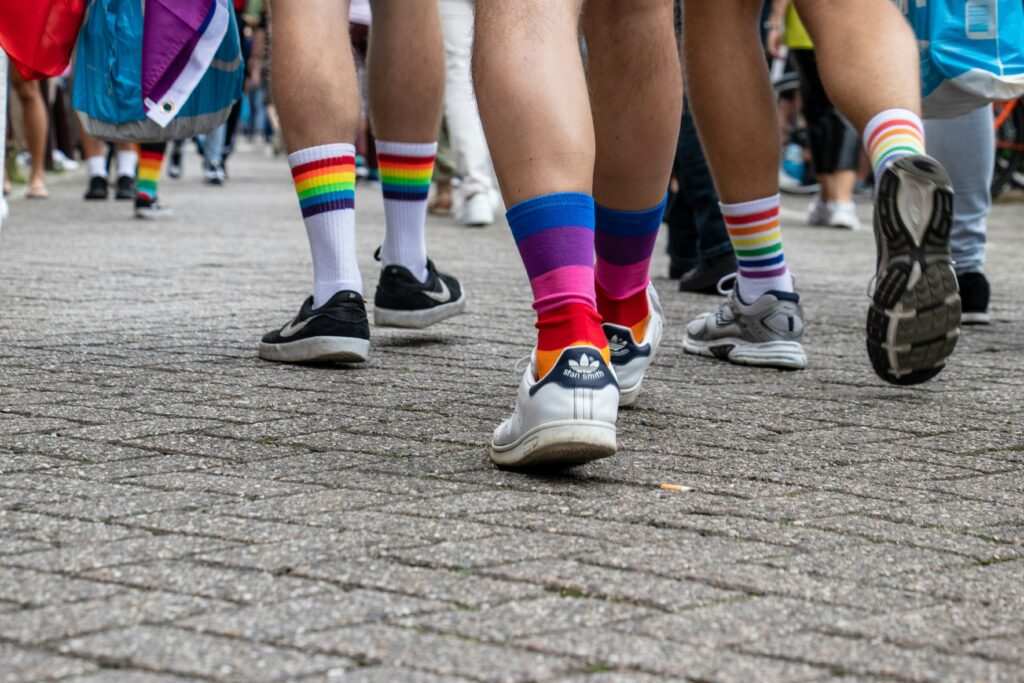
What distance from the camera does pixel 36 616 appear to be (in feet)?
5.23

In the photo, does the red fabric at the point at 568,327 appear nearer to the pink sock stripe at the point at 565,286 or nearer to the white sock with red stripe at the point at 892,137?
the pink sock stripe at the point at 565,286

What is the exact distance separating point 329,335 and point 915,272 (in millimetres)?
1271

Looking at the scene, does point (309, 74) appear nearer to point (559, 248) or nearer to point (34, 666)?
point (559, 248)

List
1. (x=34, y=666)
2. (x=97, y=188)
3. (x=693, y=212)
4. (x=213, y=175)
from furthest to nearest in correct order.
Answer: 1. (x=213, y=175)
2. (x=97, y=188)
3. (x=693, y=212)
4. (x=34, y=666)

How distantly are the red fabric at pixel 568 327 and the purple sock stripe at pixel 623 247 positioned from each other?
0.59 metres

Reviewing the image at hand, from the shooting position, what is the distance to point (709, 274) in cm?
493

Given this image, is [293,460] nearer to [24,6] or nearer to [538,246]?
[538,246]

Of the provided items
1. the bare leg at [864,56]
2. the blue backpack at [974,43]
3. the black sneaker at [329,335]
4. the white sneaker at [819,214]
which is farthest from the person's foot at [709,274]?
the white sneaker at [819,214]

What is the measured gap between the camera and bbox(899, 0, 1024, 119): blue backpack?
3068 millimetres

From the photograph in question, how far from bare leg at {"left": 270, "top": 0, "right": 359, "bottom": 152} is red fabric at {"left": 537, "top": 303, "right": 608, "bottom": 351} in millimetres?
1141

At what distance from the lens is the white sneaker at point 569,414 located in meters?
2.14

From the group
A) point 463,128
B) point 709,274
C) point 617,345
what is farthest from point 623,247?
point 463,128

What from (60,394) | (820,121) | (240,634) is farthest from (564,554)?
(820,121)

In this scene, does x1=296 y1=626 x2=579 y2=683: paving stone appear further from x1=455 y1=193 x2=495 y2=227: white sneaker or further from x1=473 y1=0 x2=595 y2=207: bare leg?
x1=455 y1=193 x2=495 y2=227: white sneaker
